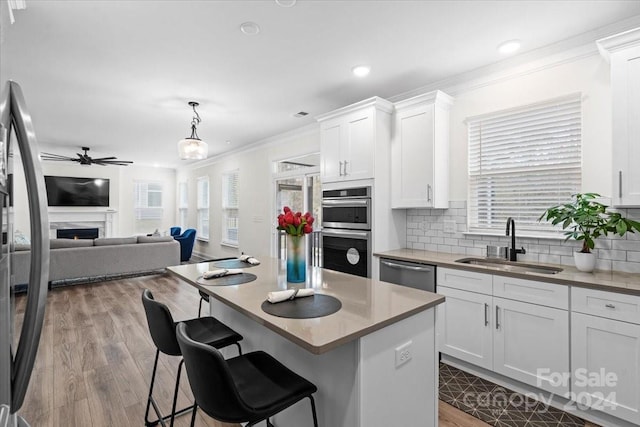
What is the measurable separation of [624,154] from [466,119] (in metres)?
1.32

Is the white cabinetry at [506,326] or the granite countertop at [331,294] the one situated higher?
the granite countertop at [331,294]

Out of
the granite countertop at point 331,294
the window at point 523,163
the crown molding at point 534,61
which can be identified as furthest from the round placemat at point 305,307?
the crown molding at point 534,61

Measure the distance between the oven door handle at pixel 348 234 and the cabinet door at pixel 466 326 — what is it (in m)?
0.94

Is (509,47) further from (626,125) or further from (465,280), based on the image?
(465,280)

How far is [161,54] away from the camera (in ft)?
9.24

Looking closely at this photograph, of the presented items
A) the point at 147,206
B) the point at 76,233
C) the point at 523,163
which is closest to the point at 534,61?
the point at 523,163

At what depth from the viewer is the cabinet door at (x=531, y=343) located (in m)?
2.15

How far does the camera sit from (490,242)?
3.05 metres

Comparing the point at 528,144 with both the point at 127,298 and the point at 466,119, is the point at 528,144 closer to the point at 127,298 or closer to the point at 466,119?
the point at 466,119

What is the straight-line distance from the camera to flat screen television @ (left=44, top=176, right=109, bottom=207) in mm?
8125

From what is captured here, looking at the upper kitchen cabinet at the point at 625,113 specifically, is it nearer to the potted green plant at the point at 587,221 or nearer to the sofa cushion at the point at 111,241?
the potted green plant at the point at 587,221

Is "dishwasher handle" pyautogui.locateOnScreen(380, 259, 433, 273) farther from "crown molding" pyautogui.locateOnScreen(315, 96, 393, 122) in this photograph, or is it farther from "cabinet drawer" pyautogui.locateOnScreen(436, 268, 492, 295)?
"crown molding" pyautogui.locateOnScreen(315, 96, 393, 122)

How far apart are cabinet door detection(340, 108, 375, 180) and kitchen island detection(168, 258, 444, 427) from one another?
177 centimetres

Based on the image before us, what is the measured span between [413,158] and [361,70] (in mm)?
1009
